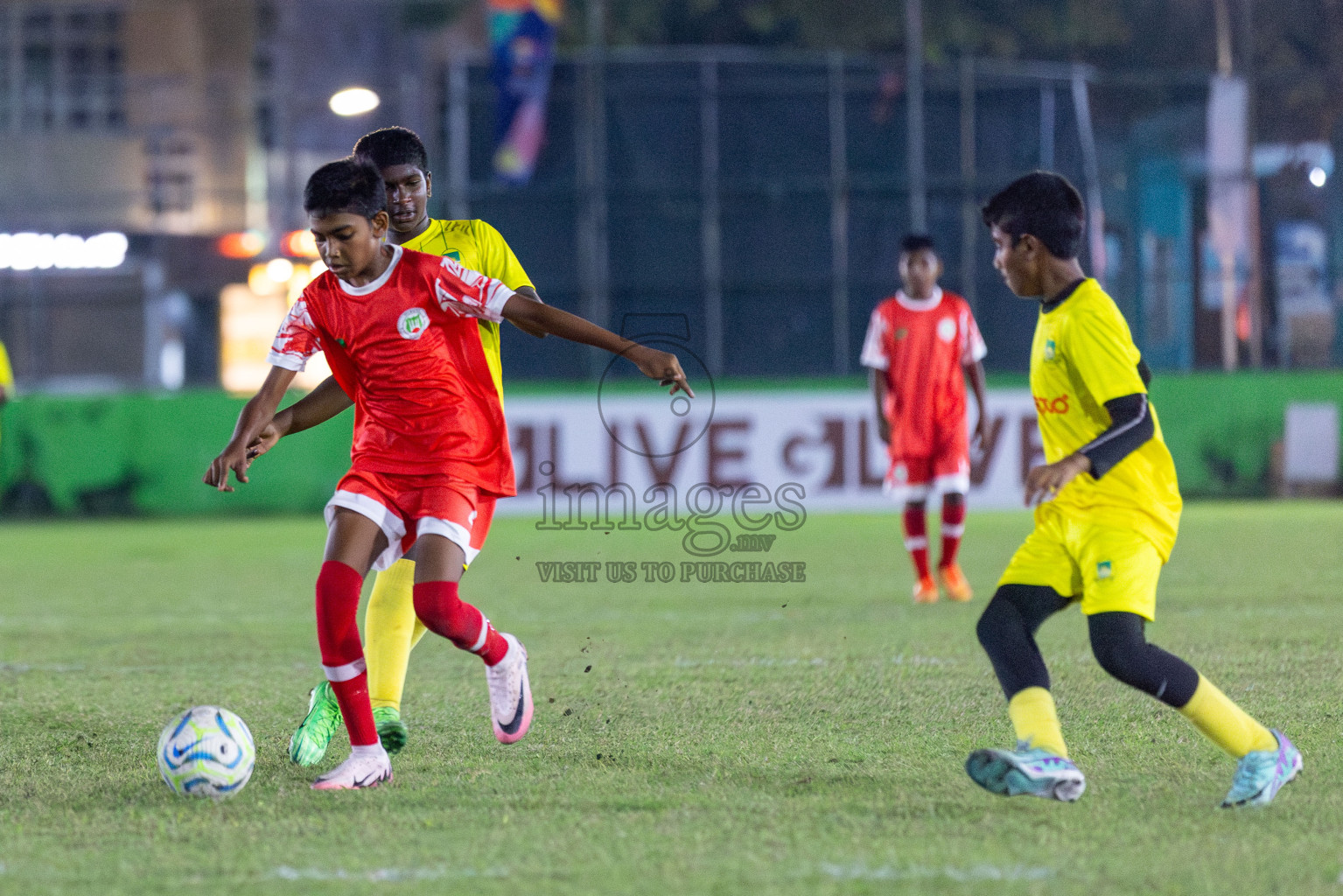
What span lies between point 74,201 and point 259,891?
65.3 feet

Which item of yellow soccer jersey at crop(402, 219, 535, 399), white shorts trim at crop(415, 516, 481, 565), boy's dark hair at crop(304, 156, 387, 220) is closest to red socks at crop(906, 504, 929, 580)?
yellow soccer jersey at crop(402, 219, 535, 399)

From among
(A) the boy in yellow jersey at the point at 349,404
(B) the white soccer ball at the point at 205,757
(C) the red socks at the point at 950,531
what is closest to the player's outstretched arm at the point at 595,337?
A: (A) the boy in yellow jersey at the point at 349,404

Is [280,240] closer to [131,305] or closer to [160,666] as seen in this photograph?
[131,305]

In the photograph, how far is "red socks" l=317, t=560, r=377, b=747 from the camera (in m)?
4.10

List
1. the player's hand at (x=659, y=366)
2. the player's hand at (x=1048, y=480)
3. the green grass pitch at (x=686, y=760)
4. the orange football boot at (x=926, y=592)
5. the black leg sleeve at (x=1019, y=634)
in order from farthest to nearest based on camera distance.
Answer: the orange football boot at (x=926, y=592)
the player's hand at (x=659, y=366)
the black leg sleeve at (x=1019, y=634)
the player's hand at (x=1048, y=480)
the green grass pitch at (x=686, y=760)

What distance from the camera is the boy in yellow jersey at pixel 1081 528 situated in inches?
146

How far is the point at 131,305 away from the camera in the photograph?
76.2 ft

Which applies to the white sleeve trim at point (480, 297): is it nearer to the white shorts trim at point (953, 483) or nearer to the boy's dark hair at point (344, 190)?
the boy's dark hair at point (344, 190)

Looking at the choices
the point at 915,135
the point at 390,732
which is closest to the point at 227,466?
the point at 390,732

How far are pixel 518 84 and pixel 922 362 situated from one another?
38.4ft

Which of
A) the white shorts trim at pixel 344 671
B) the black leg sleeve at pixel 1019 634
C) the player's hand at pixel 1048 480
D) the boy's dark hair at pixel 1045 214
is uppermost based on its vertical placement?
the boy's dark hair at pixel 1045 214

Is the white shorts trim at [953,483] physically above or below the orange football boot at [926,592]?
above

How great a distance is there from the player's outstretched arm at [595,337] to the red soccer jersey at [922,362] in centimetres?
505

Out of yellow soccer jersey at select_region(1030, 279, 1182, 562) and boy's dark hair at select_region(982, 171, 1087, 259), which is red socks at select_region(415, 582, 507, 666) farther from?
boy's dark hair at select_region(982, 171, 1087, 259)
